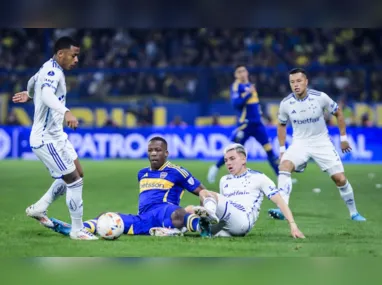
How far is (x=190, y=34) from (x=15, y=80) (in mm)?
6240

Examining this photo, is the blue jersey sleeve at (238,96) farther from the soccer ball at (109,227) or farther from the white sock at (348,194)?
the soccer ball at (109,227)

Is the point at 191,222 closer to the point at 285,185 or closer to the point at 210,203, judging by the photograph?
the point at 210,203

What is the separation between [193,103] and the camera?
2875 centimetres

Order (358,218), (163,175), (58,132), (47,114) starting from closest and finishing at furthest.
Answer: (47,114)
(58,132)
(163,175)
(358,218)

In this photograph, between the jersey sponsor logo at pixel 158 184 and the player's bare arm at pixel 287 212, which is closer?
the player's bare arm at pixel 287 212

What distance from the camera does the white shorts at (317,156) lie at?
11.6m

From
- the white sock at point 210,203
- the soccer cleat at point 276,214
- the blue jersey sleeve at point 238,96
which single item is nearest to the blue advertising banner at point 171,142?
the blue jersey sleeve at point 238,96

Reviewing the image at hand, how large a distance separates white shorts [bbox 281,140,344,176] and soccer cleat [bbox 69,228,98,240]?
11.8ft

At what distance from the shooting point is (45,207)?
9633 millimetres

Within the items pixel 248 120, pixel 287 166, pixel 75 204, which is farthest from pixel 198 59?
pixel 75 204

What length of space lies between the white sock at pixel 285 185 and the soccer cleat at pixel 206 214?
264 cm

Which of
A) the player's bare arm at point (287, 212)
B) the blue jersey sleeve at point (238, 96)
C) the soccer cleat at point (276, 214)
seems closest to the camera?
the player's bare arm at point (287, 212)

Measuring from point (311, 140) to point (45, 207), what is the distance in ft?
13.1

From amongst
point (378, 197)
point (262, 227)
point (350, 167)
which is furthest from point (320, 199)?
point (350, 167)
